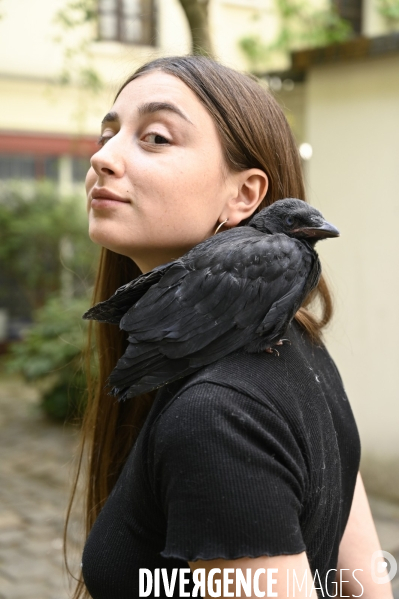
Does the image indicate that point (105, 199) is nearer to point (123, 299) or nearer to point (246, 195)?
point (123, 299)

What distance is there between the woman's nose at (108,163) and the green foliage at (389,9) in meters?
8.97

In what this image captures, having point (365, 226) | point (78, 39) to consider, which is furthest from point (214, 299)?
point (78, 39)

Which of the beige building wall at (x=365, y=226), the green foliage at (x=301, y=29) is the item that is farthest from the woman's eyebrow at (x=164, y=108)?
the green foliage at (x=301, y=29)

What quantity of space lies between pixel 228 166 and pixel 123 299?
1.24ft

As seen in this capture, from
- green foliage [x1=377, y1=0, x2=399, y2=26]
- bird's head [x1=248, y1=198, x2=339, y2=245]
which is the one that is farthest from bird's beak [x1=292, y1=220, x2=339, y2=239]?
green foliage [x1=377, y1=0, x2=399, y2=26]

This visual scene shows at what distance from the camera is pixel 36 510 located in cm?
522

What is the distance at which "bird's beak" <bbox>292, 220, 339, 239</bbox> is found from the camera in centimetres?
140

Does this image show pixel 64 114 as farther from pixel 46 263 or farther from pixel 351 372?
pixel 351 372

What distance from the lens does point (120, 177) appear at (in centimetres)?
140

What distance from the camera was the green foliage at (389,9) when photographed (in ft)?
30.5

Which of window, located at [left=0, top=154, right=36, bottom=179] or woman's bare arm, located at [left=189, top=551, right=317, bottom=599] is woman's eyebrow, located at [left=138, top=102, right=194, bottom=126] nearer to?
woman's bare arm, located at [left=189, top=551, right=317, bottom=599]

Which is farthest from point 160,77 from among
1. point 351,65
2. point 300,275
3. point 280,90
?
point 280,90

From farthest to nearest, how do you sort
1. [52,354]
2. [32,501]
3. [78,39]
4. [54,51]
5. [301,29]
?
[54,51] → [78,39] → [301,29] → [52,354] → [32,501]

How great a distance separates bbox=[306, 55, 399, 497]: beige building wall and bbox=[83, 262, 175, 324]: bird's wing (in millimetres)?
Result: 3577
